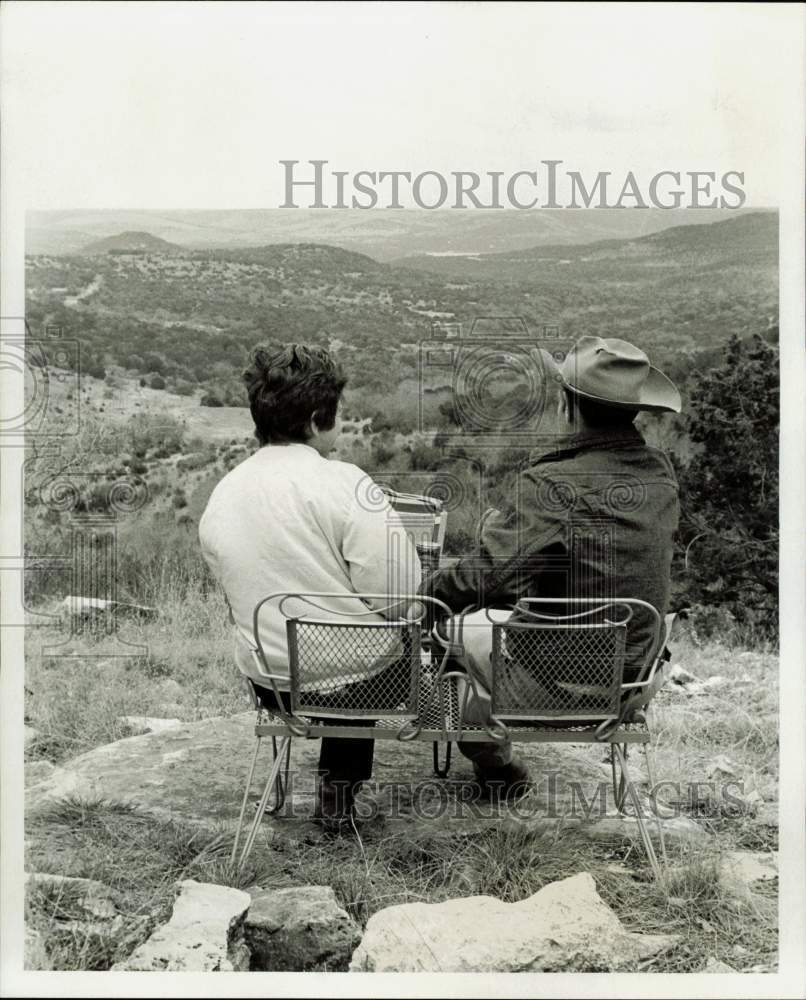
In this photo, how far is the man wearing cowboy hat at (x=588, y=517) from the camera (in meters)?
3.14

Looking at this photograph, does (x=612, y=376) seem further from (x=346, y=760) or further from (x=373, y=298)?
(x=373, y=298)

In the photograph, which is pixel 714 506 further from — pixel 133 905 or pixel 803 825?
pixel 133 905

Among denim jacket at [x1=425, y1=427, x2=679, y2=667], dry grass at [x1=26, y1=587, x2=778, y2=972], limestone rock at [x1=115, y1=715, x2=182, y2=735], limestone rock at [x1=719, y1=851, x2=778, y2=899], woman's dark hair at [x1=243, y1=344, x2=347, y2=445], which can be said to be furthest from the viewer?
limestone rock at [x1=115, y1=715, x2=182, y2=735]

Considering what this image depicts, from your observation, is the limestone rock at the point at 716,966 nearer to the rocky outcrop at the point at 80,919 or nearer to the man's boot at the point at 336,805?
the man's boot at the point at 336,805

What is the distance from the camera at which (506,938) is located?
11.3ft

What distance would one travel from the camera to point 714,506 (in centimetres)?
576

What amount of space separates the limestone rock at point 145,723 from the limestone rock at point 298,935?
1.61 m

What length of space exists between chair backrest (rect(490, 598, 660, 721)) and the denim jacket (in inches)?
2.4

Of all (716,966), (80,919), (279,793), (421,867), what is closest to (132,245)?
(279,793)

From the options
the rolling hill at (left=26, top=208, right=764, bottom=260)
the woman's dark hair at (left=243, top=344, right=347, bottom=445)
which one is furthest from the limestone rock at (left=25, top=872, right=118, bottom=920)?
the rolling hill at (left=26, top=208, right=764, bottom=260)

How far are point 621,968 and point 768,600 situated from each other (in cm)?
281

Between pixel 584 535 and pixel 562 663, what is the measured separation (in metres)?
0.38

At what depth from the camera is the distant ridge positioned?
5219mm

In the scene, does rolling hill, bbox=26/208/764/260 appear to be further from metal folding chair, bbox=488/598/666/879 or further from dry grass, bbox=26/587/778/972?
metal folding chair, bbox=488/598/666/879
